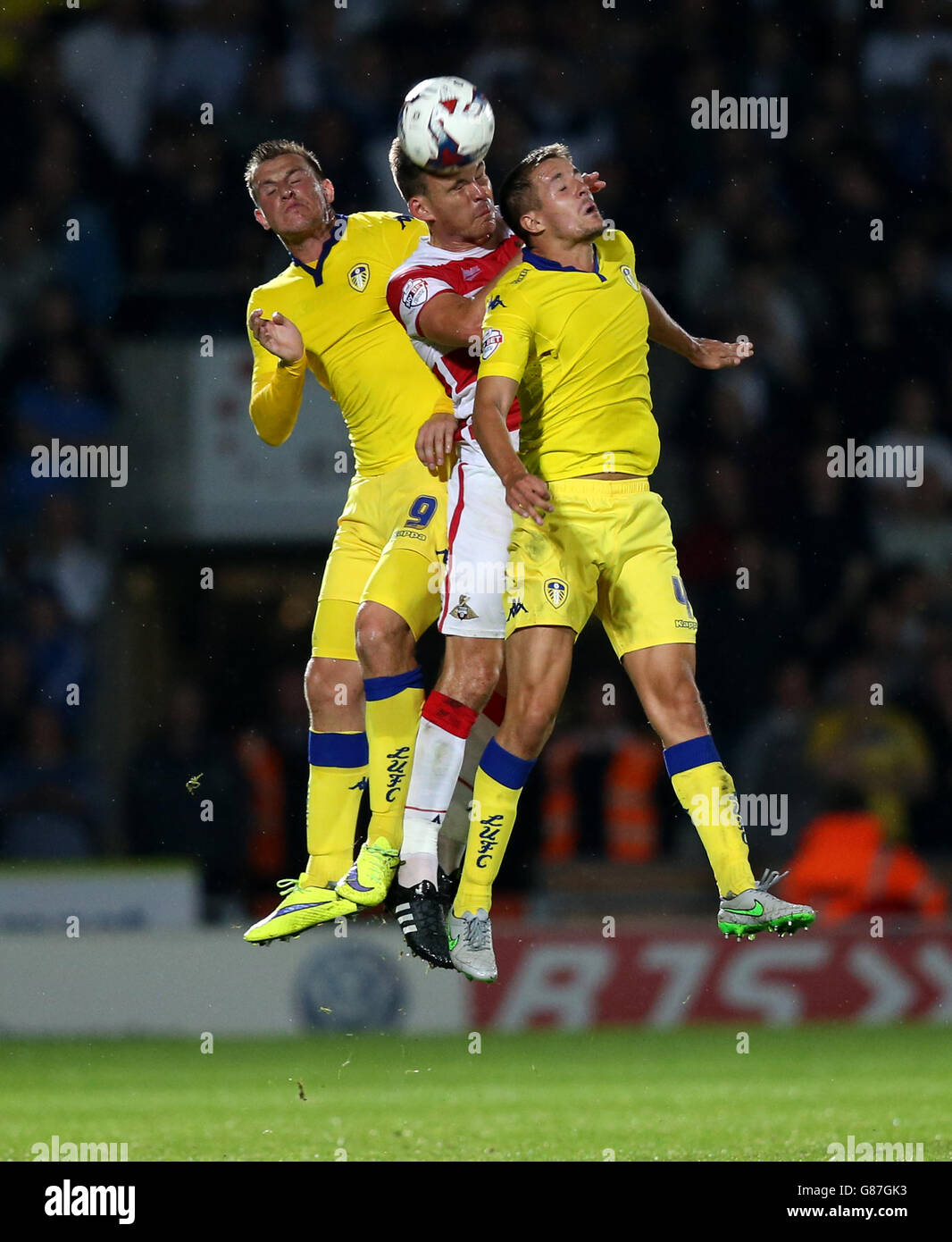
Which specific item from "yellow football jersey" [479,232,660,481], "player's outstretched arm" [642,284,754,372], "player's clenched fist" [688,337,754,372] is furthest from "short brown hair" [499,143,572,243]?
"player's clenched fist" [688,337,754,372]

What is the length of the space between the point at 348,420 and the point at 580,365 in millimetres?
1144

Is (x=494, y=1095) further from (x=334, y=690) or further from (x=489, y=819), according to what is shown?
(x=489, y=819)

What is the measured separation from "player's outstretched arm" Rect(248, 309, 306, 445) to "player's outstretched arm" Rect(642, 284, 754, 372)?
121 cm

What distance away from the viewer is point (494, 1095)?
9820mm

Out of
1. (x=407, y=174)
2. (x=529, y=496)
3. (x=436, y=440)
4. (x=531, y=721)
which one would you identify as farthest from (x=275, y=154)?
(x=531, y=721)

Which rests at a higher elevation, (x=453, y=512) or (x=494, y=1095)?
(x=453, y=512)

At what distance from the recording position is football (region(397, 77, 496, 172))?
7.15 meters

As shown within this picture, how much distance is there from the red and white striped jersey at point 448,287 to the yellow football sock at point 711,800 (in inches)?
51.0

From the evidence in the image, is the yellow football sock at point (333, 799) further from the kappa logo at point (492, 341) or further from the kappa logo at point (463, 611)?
the kappa logo at point (492, 341)

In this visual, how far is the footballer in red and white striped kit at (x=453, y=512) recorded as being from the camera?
7.10 meters

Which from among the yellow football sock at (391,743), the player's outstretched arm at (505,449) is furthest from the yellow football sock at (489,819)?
the player's outstretched arm at (505,449)
